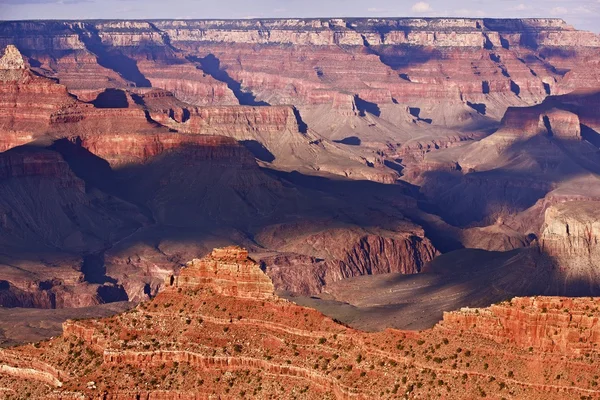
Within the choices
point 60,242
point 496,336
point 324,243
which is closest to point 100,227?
point 60,242

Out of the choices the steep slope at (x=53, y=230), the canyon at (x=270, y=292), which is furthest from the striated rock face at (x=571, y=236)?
the steep slope at (x=53, y=230)

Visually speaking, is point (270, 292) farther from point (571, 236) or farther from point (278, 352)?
point (571, 236)

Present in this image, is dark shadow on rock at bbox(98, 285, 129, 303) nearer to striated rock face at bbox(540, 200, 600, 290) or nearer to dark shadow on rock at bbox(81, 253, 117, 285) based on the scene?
dark shadow on rock at bbox(81, 253, 117, 285)

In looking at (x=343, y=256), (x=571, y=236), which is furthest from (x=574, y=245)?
(x=343, y=256)

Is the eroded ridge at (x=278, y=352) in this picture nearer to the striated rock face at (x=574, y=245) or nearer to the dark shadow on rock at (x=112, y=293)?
the striated rock face at (x=574, y=245)

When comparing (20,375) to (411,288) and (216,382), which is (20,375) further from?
(411,288)

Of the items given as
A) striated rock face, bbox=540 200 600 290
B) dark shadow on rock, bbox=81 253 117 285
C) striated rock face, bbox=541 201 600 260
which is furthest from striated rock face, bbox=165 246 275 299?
dark shadow on rock, bbox=81 253 117 285
